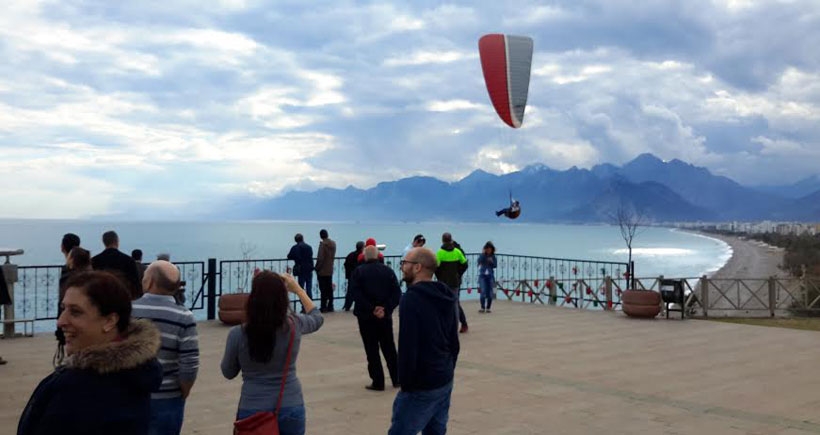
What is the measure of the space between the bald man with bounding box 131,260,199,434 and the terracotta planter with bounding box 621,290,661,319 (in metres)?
13.3

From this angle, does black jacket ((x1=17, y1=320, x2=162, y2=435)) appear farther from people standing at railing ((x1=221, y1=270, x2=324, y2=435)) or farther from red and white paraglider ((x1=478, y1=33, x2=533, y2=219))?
red and white paraglider ((x1=478, y1=33, x2=533, y2=219))

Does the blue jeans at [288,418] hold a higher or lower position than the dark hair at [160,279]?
lower

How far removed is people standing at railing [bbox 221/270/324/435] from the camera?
12.7 ft

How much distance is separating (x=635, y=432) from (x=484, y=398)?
1857mm

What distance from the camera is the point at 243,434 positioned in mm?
3811

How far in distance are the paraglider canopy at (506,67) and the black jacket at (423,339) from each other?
1500cm

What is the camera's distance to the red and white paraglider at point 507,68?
18609 mm

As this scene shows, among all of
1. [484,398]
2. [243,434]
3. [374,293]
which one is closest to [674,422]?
[484,398]

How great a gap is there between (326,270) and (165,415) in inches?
469

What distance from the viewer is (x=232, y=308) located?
13625 millimetres

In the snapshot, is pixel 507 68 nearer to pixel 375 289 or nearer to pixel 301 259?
pixel 301 259

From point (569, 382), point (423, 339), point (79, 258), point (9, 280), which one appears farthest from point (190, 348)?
point (9, 280)

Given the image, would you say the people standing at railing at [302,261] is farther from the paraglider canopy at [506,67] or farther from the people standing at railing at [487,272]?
the paraglider canopy at [506,67]

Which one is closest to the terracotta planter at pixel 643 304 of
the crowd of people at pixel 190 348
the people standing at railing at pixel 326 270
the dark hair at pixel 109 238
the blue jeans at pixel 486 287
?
the blue jeans at pixel 486 287
